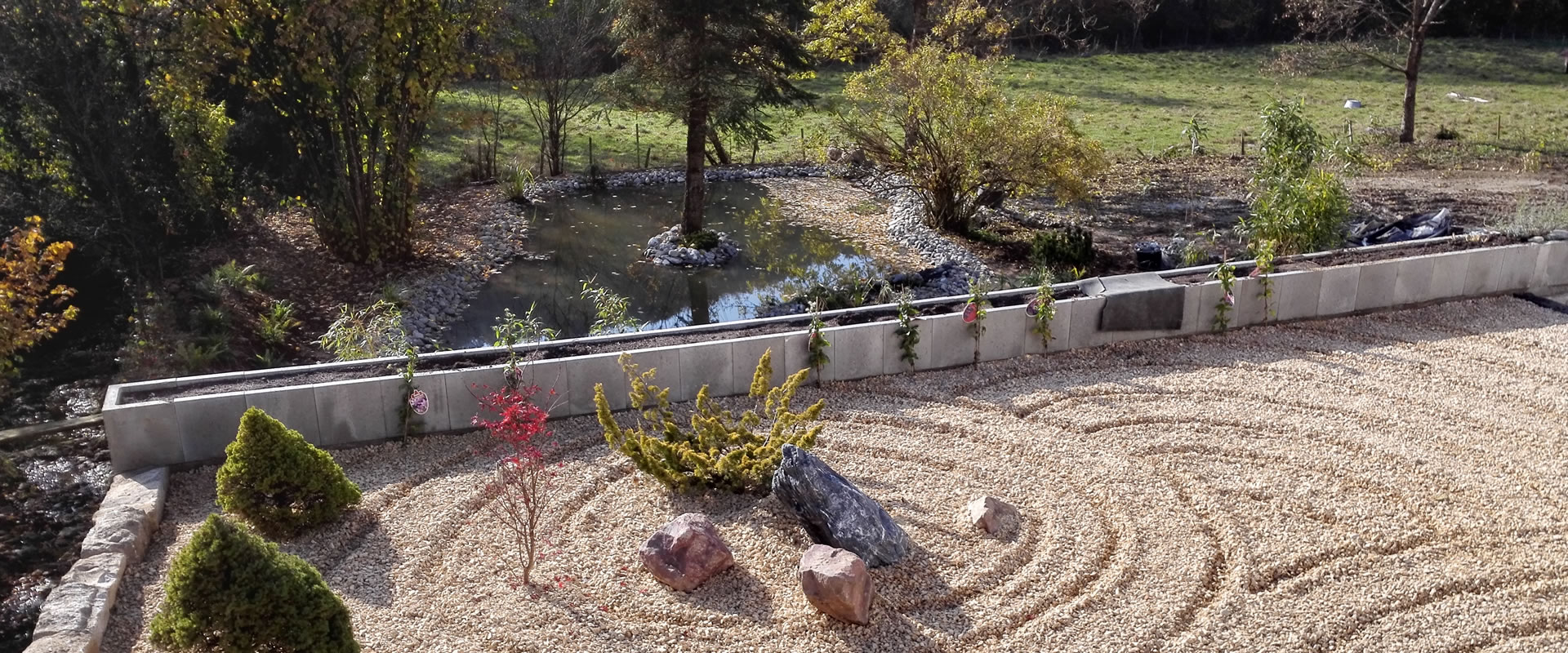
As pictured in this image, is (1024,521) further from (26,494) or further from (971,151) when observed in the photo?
(971,151)

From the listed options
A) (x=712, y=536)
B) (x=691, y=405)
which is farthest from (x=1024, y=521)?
(x=691, y=405)

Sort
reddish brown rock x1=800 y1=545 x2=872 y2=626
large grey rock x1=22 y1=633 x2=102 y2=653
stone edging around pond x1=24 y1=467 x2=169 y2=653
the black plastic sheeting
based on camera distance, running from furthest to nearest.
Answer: the black plastic sheeting < reddish brown rock x1=800 y1=545 x2=872 y2=626 < stone edging around pond x1=24 y1=467 x2=169 y2=653 < large grey rock x1=22 y1=633 x2=102 y2=653

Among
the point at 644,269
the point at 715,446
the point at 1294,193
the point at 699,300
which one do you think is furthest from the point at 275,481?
the point at 1294,193

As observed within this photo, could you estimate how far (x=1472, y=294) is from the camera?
9.24m

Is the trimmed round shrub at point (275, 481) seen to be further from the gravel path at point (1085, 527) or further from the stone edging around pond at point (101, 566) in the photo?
the stone edging around pond at point (101, 566)

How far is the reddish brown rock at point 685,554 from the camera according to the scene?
4.95 meters

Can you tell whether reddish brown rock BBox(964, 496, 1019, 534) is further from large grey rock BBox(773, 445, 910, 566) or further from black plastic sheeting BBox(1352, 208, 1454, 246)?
black plastic sheeting BBox(1352, 208, 1454, 246)

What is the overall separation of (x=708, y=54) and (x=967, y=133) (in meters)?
2.99

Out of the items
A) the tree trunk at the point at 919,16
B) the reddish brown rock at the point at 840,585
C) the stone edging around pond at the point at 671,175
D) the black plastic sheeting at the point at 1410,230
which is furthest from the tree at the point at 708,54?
the reddish brown rock at the point at 840,585

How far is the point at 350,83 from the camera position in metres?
10.2

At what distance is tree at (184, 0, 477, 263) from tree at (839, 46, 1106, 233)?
4.87m

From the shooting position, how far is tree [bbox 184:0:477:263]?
9594 millimetres

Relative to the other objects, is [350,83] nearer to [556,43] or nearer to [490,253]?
[490,253]

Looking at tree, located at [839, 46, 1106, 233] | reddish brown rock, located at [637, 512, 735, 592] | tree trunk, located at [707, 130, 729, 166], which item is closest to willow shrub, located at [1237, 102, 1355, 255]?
tree, located at [839, 46, 1106, 233]
